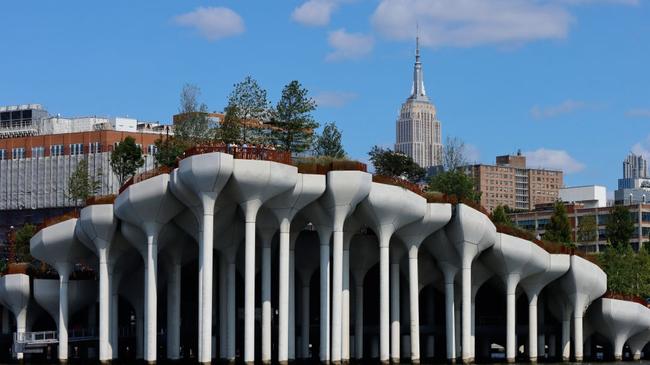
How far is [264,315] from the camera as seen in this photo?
91312 mm

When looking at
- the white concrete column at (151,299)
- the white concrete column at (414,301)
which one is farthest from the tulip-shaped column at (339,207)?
the white concrete column at (151,299)

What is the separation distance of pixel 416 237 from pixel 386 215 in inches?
197

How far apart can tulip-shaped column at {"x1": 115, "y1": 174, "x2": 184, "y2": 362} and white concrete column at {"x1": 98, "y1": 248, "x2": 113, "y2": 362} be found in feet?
20.5

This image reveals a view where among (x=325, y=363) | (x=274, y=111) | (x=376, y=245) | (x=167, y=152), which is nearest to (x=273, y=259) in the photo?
(x=376, y=245)

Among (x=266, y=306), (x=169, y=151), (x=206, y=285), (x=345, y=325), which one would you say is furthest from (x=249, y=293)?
(x=169, y=151)

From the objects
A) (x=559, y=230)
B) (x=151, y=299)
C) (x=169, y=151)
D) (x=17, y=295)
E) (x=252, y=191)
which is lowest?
(x=151, y=299)

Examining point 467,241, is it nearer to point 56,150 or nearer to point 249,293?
point 249,293

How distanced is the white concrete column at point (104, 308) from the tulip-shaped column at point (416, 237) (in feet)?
67.5

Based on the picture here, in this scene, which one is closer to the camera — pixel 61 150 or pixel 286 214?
pixel 286 214

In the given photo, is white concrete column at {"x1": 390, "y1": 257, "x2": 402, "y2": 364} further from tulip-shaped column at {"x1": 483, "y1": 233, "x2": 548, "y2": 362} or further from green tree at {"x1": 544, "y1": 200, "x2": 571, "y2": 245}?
green tree at {"x1": 544, "y1": 200, "x2": 571, "y2": 245}

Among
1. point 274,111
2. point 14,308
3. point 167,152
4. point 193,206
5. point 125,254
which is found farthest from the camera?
point 167,152

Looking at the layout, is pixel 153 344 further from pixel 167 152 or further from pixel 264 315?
pixel 167 152

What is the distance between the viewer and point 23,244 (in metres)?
150

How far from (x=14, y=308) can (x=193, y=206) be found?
27.8 m
